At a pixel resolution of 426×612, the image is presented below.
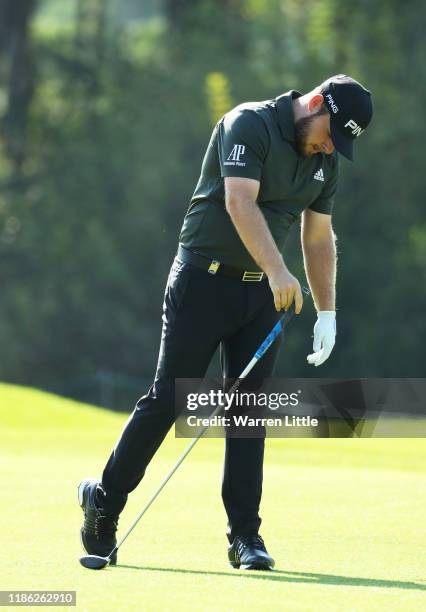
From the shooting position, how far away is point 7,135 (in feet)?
119

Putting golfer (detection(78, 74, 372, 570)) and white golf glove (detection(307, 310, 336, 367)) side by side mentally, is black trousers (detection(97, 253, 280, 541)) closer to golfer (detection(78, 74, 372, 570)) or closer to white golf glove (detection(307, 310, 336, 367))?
golfer (detection(78, 74, 372, 570))

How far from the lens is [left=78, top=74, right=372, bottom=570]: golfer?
5273 mm

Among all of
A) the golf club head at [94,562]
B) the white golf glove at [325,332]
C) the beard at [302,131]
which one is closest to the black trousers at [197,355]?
the white golf glove at [325,332]

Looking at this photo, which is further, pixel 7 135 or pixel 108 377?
pixel 7 135

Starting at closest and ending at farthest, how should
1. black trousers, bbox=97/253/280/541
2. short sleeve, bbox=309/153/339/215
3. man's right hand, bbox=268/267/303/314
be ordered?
man's right hand, bbox=268/267/303/314, black trousers, bbox=97/253/280/541, short sleeve, bbox=309/153/339/215

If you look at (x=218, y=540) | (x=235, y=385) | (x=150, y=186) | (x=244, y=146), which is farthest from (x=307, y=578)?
(x=150, y=186)

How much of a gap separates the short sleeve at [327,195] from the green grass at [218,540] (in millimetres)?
1337

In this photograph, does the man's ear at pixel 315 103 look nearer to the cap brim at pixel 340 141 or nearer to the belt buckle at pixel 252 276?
the cap brim at pixel 340 141

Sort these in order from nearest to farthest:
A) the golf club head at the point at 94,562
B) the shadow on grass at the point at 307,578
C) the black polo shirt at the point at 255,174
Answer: the shadow on grass at the point at 307,578
the golf club head at the point at 94,562
the black polo shirt at the point at 255,174

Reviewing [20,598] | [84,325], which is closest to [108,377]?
[84,325]

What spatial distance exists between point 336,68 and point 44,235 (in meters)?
8.09

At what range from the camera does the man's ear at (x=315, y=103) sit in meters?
5.37

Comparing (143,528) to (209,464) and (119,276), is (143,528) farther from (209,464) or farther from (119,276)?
(119,276)

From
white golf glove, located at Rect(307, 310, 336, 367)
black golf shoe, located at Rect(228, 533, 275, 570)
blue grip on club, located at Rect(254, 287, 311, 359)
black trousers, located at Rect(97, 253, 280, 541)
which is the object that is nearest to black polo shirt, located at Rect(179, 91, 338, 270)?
black trousers, located at Rect(97, 253, 280, 541)
